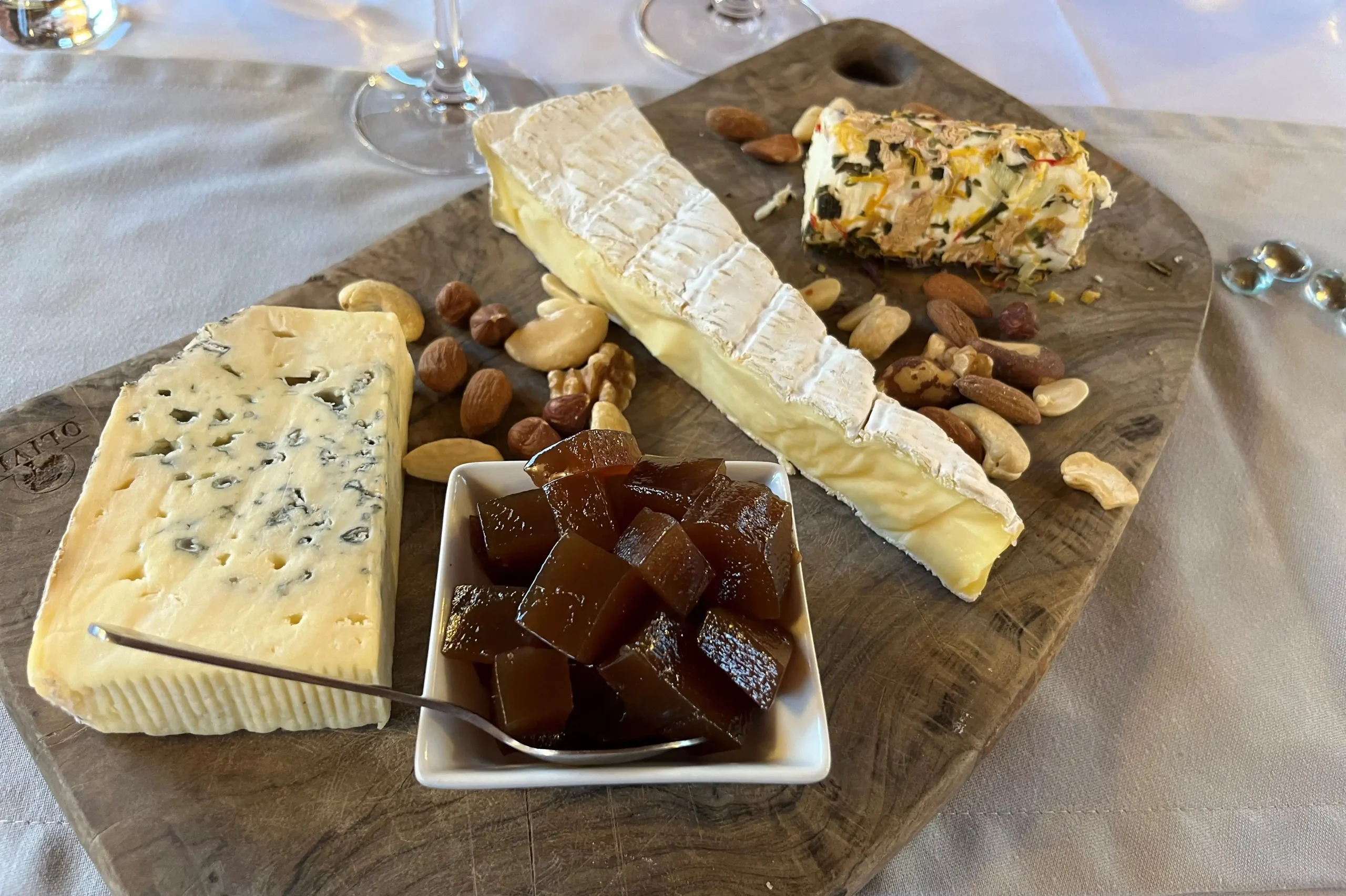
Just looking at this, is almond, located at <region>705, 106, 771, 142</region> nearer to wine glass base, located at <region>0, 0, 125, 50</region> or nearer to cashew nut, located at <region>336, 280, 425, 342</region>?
cashew nut, located at <region>336, 280, 425, 342</region>

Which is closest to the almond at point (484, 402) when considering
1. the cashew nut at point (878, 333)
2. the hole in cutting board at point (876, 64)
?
the cashew nut at point (878, 333)

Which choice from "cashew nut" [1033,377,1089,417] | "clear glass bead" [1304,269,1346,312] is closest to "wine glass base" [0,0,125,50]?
"cashew nut" [1033,377,1089,417]

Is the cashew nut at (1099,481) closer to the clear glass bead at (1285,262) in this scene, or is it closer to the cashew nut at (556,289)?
the cashew nut at (556,289)

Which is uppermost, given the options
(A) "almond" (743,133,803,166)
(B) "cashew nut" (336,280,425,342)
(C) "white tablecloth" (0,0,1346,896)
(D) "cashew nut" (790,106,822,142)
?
(D) "cashew nut" (790,106,822,142)

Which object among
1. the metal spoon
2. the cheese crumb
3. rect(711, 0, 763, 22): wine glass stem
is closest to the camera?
the metal spoon

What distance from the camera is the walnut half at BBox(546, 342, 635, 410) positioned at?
1.61 metres

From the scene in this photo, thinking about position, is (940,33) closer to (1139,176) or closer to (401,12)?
(1139,176)

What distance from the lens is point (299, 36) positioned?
2461 millimetres

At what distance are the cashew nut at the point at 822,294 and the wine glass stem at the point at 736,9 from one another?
1.37 meters

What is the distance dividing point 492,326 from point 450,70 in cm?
94

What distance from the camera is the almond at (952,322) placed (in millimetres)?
1760

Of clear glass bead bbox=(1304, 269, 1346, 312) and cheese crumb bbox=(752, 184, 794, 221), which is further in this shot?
clear glass bead bbox=(1304, 269, 1346, 312)

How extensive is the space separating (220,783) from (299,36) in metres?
2.11

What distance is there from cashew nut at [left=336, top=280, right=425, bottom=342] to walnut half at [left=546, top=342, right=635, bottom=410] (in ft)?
0.91
